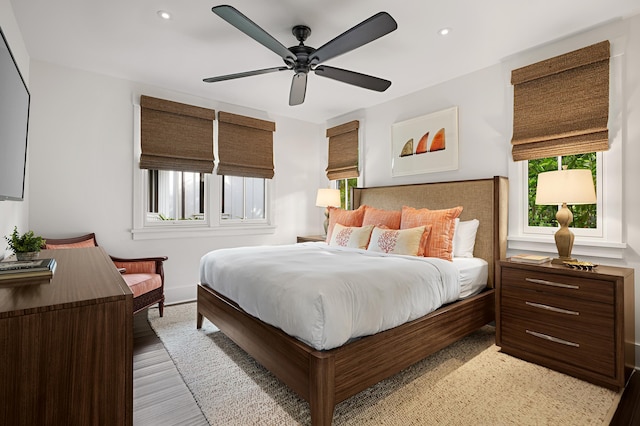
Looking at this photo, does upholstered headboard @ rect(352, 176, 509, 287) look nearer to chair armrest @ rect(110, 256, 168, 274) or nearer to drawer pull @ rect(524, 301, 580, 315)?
drawer pull @ rect(524, 301, 580, 315)

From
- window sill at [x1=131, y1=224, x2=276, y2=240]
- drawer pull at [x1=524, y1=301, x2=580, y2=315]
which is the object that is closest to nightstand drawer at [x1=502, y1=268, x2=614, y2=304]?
drawer pull at [x1=524, y1=301, x2=580, y2=315]

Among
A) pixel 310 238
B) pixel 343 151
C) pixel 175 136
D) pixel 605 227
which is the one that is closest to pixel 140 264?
pixel 175 136

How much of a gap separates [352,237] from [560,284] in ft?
5.92

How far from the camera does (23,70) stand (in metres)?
2.85

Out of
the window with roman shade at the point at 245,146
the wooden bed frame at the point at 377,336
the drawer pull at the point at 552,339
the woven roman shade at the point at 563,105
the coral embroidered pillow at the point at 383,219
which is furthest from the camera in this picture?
the window with roman shade at the point at 245,146

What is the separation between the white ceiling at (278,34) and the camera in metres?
2.31

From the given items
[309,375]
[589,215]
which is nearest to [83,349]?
[309,375]

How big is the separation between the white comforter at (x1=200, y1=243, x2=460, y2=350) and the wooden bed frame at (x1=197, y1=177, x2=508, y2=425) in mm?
68

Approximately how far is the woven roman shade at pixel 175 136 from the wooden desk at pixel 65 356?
2.89 metres

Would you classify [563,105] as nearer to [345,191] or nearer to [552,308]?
[552,308]

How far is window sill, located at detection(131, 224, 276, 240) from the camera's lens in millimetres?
3768

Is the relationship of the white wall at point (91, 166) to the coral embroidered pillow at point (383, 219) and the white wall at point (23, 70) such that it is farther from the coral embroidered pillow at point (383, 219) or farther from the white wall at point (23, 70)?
the coral embroidered pillow at point (383, 219)

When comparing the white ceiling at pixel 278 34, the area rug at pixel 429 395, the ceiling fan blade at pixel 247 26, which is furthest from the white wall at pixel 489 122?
the ceiling fan blade at pixel 247 26

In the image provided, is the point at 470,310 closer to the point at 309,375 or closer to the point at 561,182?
the point at 561,182
